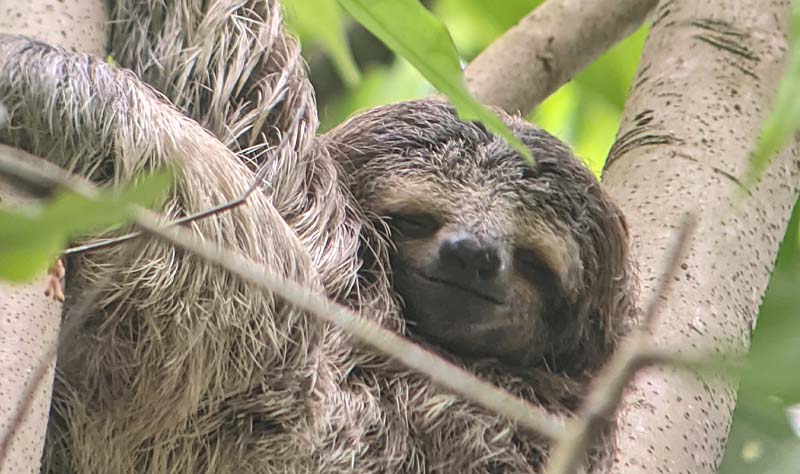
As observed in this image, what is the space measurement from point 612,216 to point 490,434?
941mm

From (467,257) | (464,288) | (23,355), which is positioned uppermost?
(467,257)

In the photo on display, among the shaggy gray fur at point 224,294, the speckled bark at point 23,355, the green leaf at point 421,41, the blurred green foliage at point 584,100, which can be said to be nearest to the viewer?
the green leaf at point 421,41

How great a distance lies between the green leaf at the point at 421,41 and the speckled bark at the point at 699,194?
6.85 feet

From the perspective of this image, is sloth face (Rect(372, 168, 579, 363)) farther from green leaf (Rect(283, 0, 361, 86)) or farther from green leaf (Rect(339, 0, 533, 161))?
green leaf (Rect(339, 0, 533, 161))

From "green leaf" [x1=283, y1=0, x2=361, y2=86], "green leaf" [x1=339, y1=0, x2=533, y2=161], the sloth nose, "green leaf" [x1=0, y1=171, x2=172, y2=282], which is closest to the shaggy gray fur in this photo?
the sloth nose

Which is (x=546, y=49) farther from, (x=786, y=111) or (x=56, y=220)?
(x=56, y=220)

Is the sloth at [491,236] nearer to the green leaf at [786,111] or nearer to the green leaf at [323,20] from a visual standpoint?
the green leaf at [323,20]

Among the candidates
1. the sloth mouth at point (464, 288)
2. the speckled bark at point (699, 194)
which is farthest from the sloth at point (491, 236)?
the speckled bark at point (699, 194)

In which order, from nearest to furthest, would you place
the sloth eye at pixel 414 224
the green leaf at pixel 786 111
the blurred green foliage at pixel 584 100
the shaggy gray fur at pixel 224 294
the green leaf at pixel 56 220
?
the green leaf at pixel 56 220
the green leaf at pixel 786 111
the shaggy gray fur at pixel 224 294
the sloth eye at pixel 414 224
the blurred green foliage at pixel 584 100

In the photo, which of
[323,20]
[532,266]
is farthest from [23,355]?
[323,20]

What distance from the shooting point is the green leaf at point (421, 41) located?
1.94m

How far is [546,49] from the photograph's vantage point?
5.43 meters

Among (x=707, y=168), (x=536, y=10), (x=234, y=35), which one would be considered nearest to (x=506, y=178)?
(x=707, y=168)

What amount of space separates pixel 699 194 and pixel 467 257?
1012 mm
